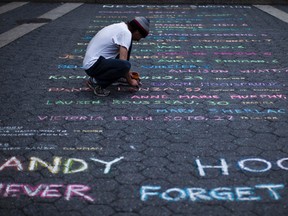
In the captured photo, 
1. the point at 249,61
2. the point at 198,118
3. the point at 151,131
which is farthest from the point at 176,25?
the point at 151,131

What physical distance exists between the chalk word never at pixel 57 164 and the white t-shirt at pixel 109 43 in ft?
6.42

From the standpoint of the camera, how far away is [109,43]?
18.8ft

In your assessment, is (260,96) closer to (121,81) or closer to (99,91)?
(121,81)

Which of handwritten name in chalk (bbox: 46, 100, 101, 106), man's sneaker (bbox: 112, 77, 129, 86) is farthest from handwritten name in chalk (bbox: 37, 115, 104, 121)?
man's sneaker (bbox: 112, 77, 129, 86)

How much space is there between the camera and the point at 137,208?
3393 millimetres

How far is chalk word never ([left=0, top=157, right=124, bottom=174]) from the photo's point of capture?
3.97 meters

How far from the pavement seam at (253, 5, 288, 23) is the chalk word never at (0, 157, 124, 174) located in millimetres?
8488

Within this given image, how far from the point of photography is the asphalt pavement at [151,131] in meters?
3.53

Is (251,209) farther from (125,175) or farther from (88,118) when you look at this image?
(88,118)

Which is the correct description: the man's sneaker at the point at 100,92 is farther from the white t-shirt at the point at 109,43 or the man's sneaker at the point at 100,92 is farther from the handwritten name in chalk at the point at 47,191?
the handwritten name in chalk at the point at 47,191

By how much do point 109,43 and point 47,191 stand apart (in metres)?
2.66

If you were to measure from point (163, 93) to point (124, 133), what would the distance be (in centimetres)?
135

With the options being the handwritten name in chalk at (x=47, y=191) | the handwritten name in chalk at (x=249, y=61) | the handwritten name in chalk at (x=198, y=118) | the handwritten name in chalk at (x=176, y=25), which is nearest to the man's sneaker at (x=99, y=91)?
the handwritten name in chalk at (x=198, y=118)

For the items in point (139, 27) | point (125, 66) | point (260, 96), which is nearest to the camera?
point (139, 27)
